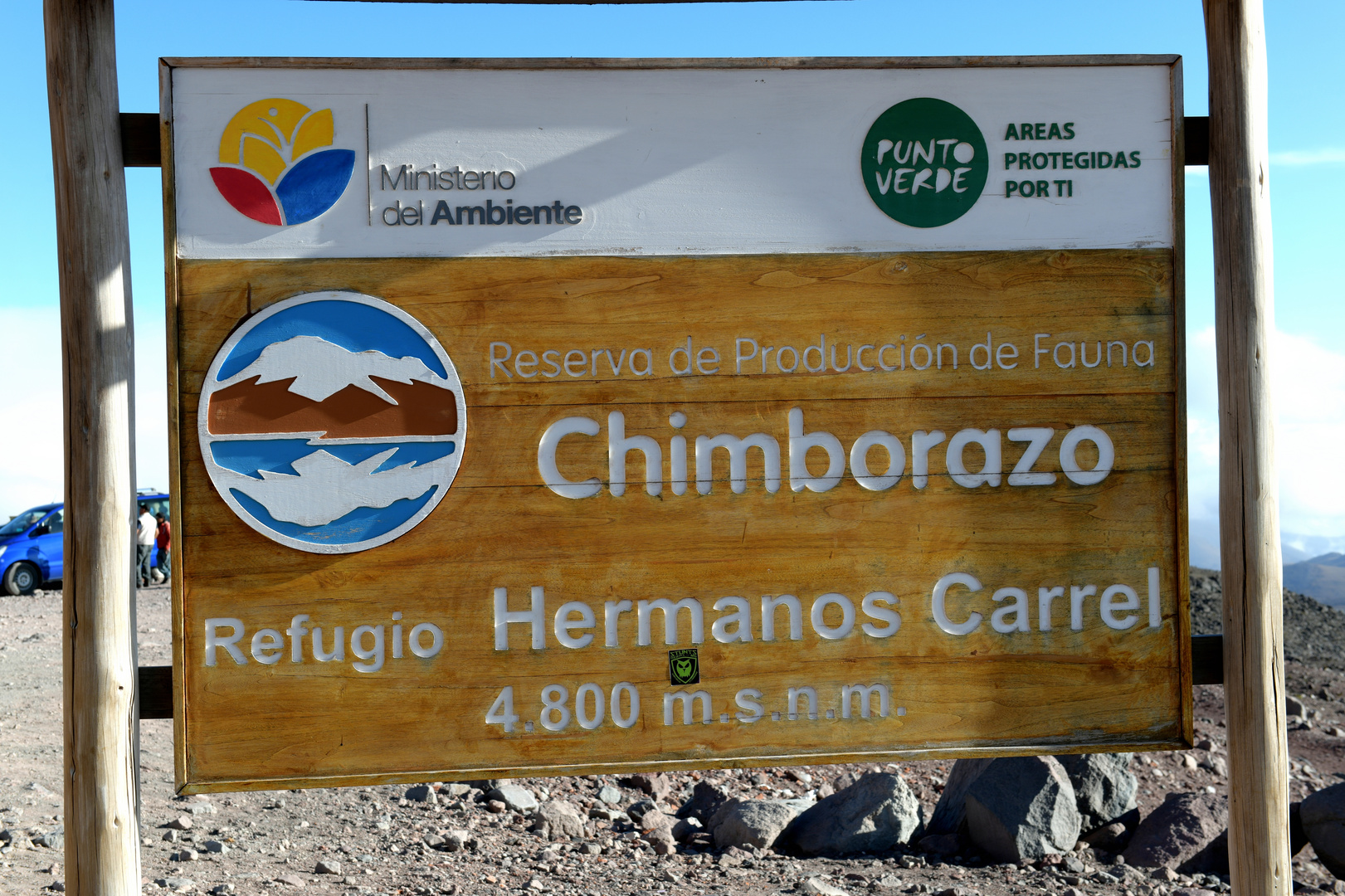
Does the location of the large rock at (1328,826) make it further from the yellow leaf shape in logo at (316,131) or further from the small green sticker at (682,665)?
the yellow leaf shape in logo at (316,131)

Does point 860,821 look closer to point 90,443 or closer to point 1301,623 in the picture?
point 90,443

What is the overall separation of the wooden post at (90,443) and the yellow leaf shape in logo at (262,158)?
427 millimetres

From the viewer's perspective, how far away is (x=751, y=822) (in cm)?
536

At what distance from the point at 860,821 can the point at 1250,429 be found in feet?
10.5

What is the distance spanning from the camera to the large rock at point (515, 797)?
583cm

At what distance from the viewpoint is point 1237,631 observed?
329 centimetres

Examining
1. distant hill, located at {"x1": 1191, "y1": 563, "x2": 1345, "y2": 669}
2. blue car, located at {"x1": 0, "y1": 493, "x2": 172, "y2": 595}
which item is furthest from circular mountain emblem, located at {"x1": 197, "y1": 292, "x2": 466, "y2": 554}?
blue car, located at {"x1": 0, "y1": 493, "x2": 172, "y2": 595}

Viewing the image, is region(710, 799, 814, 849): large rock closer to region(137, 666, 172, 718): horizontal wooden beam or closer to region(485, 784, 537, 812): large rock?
region(485, 784, 537, 812): large rock

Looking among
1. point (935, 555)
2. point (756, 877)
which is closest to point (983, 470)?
point (935, 555)

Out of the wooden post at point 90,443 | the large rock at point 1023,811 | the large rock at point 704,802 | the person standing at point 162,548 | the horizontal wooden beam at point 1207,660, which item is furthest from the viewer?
the person standing at point 162,548

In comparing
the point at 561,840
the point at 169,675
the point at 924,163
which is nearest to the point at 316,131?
the point at 169,675

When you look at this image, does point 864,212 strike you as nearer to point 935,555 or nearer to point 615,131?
→ point 615,131

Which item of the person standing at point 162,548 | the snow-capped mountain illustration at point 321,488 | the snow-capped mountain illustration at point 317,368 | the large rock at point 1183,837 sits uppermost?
the snow-capped mountain illustration at point 317,368

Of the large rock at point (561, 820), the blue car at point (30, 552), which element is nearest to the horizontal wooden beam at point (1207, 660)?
the large rock at point (561, 820)
